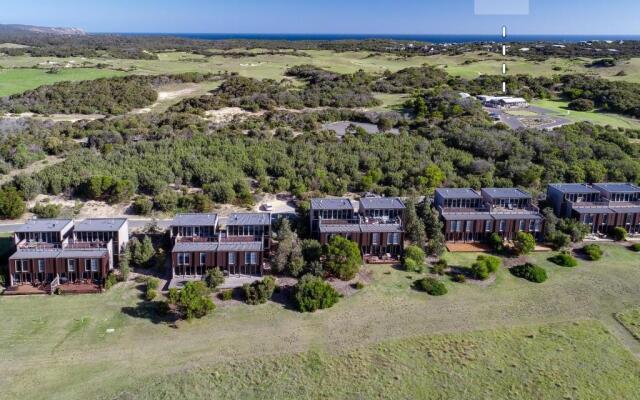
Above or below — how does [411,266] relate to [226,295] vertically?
above

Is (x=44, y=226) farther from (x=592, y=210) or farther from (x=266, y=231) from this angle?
(x=592, y=210)

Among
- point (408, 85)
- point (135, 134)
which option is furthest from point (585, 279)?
point (408, 85)

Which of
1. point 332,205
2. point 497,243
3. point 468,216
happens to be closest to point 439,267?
point 497,243

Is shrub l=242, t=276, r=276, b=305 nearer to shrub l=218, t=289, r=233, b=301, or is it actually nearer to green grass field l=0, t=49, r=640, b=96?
shrub l=218, t=289, r=233, b=301

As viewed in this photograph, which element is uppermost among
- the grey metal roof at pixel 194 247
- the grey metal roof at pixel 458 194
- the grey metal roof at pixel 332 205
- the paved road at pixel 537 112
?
the paved road at pixel 537 112

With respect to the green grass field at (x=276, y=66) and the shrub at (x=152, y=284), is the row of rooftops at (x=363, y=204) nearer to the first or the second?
the shrub at (x=152, y=284)

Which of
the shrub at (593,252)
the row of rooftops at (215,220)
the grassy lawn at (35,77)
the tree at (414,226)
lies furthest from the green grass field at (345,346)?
the grassy lawn at (35,77)

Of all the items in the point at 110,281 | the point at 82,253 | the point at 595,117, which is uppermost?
the point at 595,117
